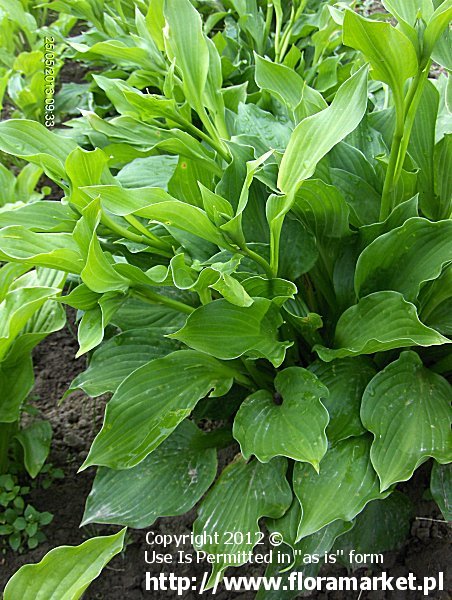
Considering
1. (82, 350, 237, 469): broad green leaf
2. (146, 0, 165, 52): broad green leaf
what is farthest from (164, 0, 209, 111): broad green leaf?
(82, 350, 237, 469): broad green leaf

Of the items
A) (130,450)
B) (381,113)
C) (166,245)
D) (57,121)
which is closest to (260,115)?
(381,113)

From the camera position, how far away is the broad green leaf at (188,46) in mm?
1247

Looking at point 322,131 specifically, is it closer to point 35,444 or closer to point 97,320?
→ point 97,320

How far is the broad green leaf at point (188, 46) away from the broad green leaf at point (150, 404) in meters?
0.56

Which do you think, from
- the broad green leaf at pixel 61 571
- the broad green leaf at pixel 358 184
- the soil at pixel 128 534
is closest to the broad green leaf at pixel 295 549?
the soil at pixel 128 534

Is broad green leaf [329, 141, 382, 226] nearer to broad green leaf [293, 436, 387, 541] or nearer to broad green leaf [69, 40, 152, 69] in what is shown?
broad green leaf [293, 436, 387, 541]

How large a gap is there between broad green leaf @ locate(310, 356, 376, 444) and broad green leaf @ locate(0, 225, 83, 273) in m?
0.52

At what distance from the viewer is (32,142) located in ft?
4.06

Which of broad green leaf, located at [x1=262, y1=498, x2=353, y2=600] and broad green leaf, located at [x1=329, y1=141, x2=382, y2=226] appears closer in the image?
broad green leaf, located at [x1=262, y1=498, x2=353, y2=600]

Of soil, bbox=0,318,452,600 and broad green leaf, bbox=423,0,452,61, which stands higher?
broad green leaf, bbox=423,0,452,61

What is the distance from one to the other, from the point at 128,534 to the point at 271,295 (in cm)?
71

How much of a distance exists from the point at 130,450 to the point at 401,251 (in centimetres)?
63

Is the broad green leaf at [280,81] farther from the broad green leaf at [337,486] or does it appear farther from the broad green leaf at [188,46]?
the broad green leaf at [337,486]

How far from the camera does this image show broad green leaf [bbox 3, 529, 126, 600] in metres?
0.87
